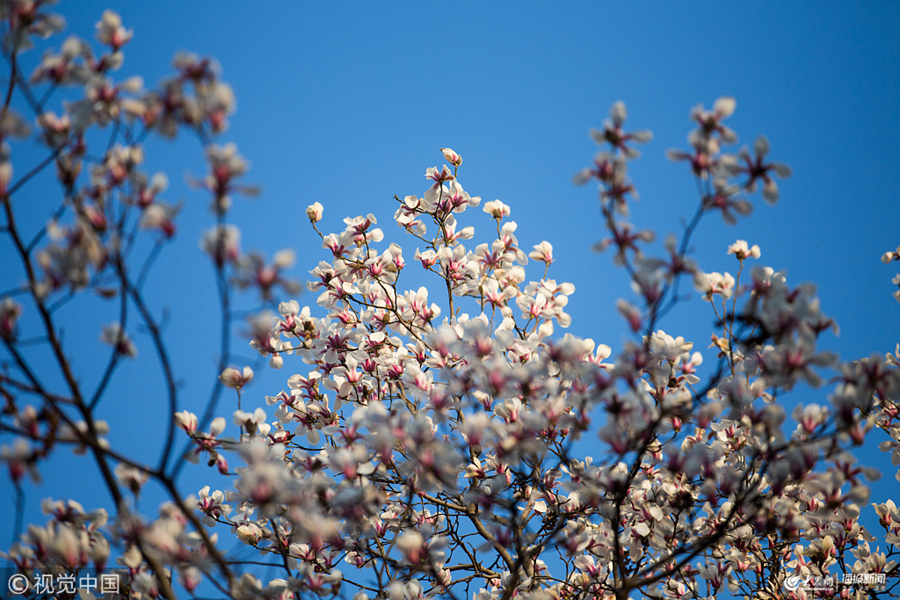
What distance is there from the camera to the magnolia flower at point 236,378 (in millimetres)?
2158

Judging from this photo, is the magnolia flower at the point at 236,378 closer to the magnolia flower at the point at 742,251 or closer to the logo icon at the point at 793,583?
the magnolia flower at the point at 742,251

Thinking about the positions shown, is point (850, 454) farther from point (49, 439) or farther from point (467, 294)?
point (49, 439)

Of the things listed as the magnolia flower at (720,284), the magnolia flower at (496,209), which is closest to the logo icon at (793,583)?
the magnolia flower at (720,284)

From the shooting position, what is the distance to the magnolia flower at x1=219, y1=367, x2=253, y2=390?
7.08ft

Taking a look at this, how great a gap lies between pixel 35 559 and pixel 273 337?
141 cm

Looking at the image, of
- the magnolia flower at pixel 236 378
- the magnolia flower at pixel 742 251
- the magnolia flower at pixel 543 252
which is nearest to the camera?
the magnolia flower at pixel 236 378

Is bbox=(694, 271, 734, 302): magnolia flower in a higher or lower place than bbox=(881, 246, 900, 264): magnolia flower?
lower

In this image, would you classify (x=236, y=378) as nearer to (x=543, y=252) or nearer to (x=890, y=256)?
(x=543, y=252)

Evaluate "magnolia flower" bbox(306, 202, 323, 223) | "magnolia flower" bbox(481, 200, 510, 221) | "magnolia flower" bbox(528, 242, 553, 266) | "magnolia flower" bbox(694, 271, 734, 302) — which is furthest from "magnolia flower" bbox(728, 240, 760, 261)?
"magnolia flower" bbox(306, 202, 323, 223)

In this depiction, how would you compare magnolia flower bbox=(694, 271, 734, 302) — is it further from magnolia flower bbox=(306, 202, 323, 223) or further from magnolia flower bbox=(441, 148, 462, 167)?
magnolia flower bbox=(306, 202, 323, 223)

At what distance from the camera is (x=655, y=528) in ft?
7.93

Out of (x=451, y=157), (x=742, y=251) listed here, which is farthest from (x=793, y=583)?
(x=451, y=157)

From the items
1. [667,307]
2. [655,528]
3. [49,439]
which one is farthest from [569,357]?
[49,439]

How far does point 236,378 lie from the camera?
218 centimetres
